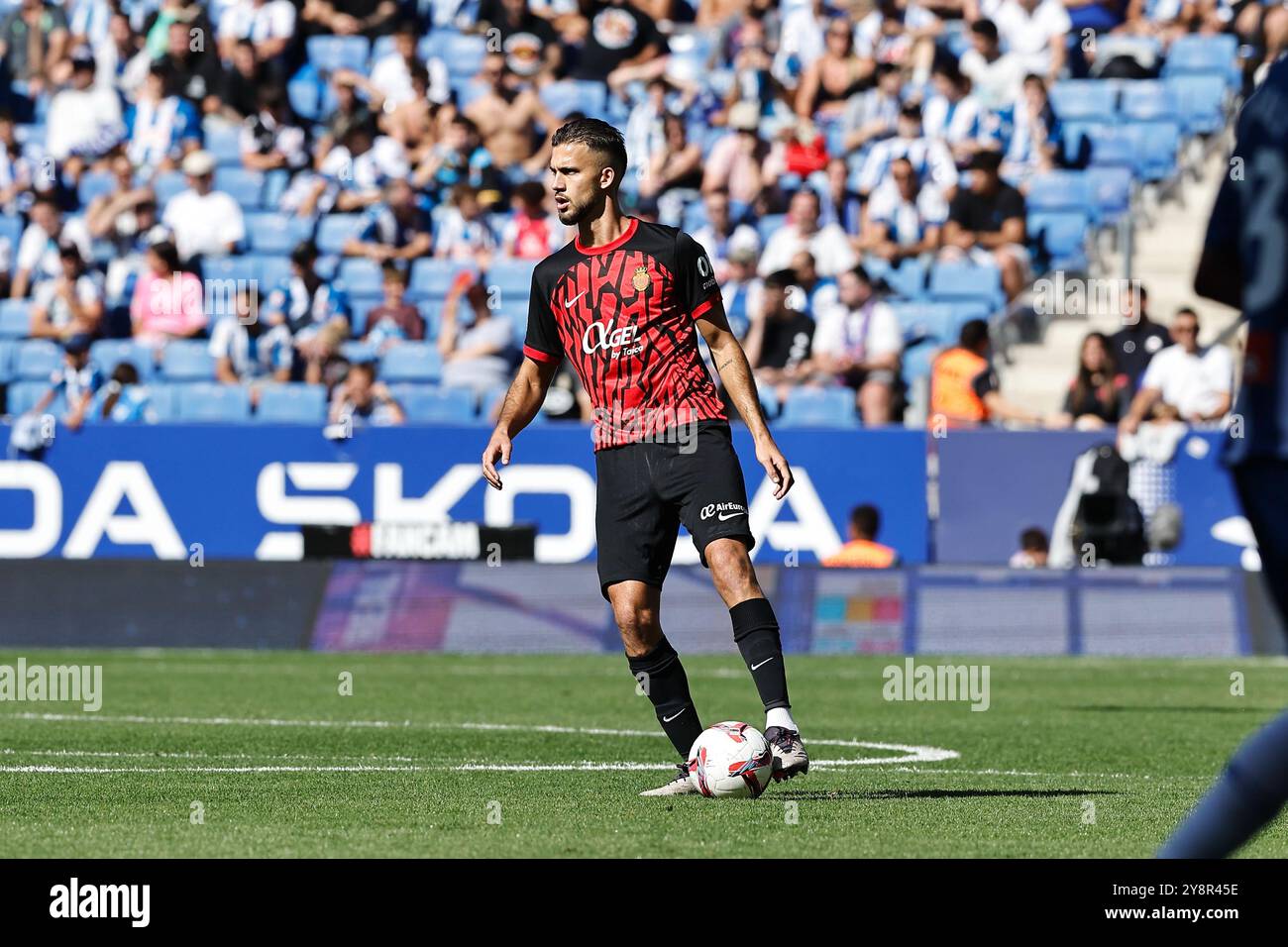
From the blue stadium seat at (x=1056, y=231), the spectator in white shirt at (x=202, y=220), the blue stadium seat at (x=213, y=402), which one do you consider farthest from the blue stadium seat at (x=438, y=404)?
the blue stadium seat at (x=1056, y=231)

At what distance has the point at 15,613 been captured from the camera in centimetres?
1733

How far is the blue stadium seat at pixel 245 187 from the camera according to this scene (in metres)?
24.0

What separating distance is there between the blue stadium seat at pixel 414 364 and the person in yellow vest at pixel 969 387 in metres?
4.53

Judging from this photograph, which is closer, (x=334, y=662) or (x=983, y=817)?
(x=983, y=817)

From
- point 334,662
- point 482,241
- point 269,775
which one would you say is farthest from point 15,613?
point 269,775

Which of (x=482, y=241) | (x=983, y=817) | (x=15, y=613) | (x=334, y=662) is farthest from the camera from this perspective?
(x=482, y=241)

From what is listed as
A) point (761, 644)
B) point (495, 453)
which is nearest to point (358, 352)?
point (495, 453)

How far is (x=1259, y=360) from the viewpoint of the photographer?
486 centimetres

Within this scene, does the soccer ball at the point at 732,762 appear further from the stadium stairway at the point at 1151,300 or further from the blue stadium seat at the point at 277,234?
the blue stadium seat at the point at 277,234

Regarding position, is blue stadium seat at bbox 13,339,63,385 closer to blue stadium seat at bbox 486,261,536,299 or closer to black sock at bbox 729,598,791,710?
blue stadium seat at bbox 486,261,536,299

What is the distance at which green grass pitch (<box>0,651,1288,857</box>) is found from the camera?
6922 millimetres

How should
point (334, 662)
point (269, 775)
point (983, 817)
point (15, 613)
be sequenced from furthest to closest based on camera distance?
point (15, 613) < point (334, 662) < point (269, 775) < point (983, 817)

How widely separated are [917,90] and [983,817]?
16252 mm
